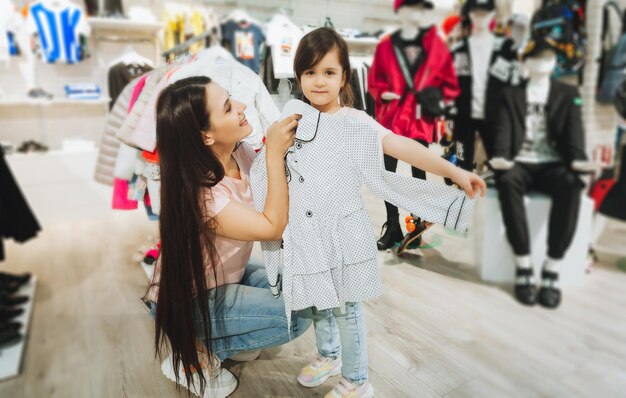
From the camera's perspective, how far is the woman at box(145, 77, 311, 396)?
1015mm

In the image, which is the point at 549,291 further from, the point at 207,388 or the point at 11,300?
the point at 11,300

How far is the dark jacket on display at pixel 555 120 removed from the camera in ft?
2.66

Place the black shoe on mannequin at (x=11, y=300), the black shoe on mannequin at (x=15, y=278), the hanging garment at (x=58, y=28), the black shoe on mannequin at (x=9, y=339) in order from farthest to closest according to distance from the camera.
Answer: the hanging garment at (x=58, y=28) < the black shoe on mannequin at (x=15, y=278) < the black shoe on mannequin at (x=11, y=300) < the black shoe on mannequin at (x=9, y=339)

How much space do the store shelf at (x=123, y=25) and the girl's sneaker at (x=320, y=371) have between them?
8.06 feet

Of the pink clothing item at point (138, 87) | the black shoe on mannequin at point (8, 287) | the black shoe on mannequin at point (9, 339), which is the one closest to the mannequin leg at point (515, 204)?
the pink clothing item at point (138, 87)

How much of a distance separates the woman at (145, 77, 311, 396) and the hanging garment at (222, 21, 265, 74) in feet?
0.73

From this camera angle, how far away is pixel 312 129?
0.91 meters

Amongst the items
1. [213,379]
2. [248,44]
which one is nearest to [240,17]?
[248,44]

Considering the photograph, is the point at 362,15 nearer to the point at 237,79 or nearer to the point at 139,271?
the point at 237,79

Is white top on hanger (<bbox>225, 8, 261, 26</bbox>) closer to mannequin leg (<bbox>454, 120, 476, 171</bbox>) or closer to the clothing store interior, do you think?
the clothing store interior

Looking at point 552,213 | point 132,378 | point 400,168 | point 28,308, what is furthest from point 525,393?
point 28,308

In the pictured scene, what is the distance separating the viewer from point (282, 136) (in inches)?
35.9

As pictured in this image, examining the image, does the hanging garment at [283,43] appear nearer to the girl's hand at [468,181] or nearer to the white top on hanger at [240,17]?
Answer: the white top on hanger at [240,17]

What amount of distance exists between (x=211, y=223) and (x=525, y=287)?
31.8 inches
